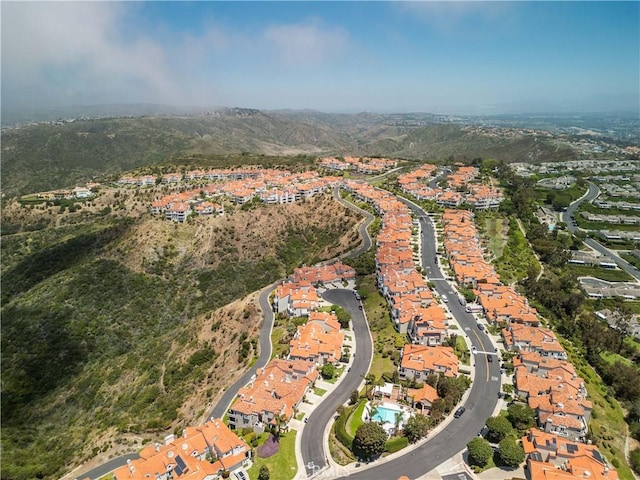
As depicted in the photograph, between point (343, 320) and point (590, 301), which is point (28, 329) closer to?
point (343, 320)

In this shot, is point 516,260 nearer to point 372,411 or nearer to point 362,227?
point 362,227

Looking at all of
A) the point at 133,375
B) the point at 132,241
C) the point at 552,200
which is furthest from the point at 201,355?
the point at 552,200

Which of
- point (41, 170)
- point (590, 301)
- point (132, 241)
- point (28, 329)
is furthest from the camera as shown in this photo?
point (41, 170)

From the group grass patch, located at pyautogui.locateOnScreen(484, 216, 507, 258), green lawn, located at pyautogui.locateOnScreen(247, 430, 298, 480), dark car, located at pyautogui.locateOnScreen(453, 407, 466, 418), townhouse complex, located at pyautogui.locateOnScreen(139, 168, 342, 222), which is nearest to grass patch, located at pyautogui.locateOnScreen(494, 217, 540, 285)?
grass patch, located at pyautogui.locateOnScreen(484, 216, 507, 258)

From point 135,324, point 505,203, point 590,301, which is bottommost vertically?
point 135,324

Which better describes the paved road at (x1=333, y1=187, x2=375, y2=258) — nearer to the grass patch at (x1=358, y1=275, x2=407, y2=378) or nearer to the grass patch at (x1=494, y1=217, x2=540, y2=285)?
the grass patch at (x1=358, y1=275, x2=407, y2=378)

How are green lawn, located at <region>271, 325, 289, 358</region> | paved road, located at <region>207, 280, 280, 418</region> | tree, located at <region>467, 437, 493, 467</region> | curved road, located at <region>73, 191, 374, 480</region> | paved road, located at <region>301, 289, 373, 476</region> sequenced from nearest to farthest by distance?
tree, located at <region>467, 437, 493, 467</region>, paved road, located at <region>301, 289, 373, 476</region>, curved road, located at <region>73, 191, 374, 480</region>, paved road, located at <region>207, 280, 280, 418</region>, green lawn, located at <region>271, 325, 289, 358</region>

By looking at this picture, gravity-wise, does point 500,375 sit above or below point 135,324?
above
